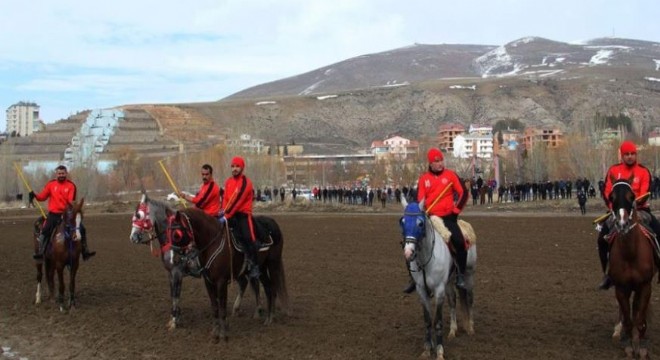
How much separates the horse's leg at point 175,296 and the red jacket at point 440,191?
449 centimetres

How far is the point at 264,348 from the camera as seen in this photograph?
34.9 feet

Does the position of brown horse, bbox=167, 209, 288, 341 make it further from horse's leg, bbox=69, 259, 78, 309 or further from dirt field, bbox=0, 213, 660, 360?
horse's leg, bbox=69, 259, 78, 309

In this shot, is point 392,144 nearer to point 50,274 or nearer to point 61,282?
point 50,274

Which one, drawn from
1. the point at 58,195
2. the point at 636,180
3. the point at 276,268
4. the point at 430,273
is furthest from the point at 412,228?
the point at 58,195

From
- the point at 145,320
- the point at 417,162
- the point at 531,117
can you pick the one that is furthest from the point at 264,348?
the point at 531,117

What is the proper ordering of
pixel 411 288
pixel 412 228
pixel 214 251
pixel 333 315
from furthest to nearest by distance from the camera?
pixel 333 315, pixel 214 251, pixel 411 288, pixel 412 228

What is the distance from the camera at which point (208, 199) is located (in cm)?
1293

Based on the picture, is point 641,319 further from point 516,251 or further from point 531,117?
point 531,117

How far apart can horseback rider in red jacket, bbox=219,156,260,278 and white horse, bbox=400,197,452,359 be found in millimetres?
3244

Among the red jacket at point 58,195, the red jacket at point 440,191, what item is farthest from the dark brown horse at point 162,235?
the red jacket at point 440,191

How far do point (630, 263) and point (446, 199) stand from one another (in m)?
2.62

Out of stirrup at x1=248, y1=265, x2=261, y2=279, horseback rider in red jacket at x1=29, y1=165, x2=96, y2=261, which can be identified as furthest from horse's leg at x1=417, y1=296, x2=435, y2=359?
horseback rider in red jacket at x1=29, y1=165, x2=96, y2=261

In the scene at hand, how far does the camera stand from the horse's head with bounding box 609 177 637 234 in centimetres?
921

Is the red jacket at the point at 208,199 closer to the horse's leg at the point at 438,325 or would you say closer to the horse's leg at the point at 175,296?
the horse's leg at the point at 175,296
